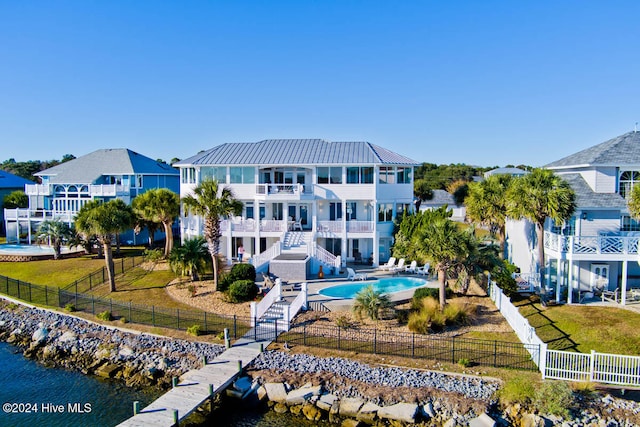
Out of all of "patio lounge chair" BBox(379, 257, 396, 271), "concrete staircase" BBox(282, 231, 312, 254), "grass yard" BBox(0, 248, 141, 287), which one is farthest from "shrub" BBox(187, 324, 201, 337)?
"patio lounge chair" BBox(379, 257, 396, 271)

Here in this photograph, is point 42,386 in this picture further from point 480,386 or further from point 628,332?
point 628,332

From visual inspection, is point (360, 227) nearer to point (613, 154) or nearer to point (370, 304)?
point (370, 304)

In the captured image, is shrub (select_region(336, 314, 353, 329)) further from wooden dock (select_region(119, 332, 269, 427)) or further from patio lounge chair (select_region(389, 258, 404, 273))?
patio lounge chair (select_region(389, 258, 404, 273))

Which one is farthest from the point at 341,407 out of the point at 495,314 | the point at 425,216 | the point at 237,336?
the point at 425,216

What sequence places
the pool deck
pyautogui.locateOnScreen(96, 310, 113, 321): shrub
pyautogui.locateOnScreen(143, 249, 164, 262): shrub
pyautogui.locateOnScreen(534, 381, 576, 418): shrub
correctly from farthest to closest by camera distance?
1. pyautogui.locateOnScreen(143, 249, 164, 262): shrub
2. the pool deck
3. pyautogui.locateOnScreen(96, 310, 113, 321): shrub
4. pyautogui.locateOnScreen(534, 381, 576, 418): shrub

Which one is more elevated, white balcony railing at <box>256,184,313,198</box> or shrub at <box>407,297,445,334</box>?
white balcony railing at <box>256,184,313,198</box>
